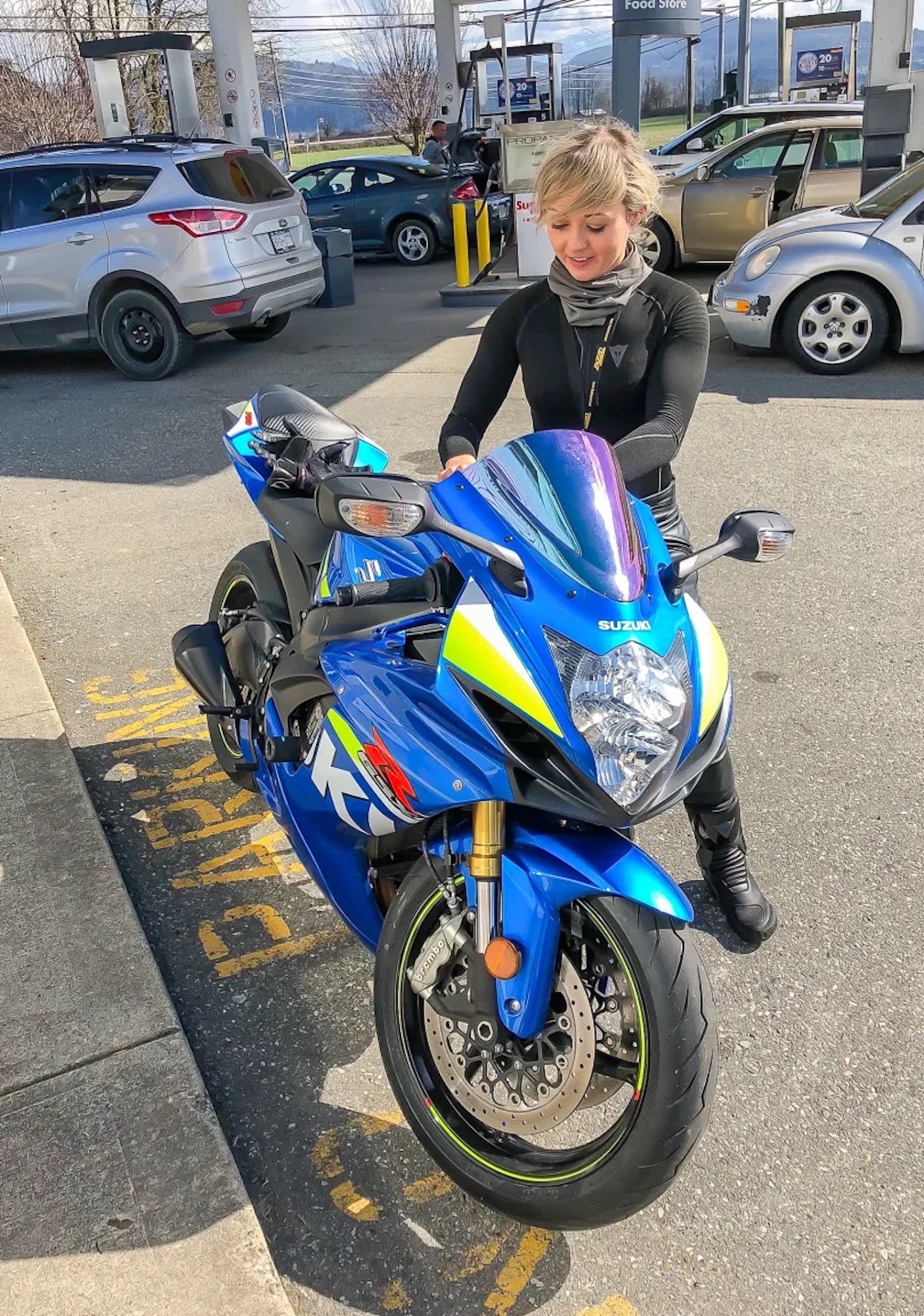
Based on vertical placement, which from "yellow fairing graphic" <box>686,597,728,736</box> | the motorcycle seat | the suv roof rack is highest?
A: the suv roof rack

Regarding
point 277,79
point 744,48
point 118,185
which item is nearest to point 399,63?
point 277,79

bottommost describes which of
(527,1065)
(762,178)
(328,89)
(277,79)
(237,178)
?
(527,1065)

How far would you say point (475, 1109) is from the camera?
2.16m

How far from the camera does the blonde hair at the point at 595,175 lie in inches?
98.9

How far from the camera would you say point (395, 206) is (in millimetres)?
16422

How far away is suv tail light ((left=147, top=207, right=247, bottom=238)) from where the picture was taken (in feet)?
30.7

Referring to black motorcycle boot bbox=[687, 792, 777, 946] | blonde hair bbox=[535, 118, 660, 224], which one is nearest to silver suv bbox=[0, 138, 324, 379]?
blonde hair bbox=[535, 118, 660, 224]

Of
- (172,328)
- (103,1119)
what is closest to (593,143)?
(103,1119)

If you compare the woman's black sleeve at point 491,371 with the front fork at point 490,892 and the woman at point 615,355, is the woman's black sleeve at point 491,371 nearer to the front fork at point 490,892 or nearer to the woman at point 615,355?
the woman at point 615,355

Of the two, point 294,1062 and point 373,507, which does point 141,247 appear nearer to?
point 294,1062

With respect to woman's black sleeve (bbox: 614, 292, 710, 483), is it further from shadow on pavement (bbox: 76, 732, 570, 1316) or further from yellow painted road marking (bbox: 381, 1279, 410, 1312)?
yellow painted road marking (bbox: 381, 1279, 410, 1312)

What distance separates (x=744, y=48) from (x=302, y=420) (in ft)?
113

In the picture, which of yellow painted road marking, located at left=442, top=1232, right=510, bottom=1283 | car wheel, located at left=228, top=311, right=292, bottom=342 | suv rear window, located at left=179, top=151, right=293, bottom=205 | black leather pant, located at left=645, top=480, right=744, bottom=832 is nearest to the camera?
yellow painted road marking, located at left=442, top=1232, right=510, bottom=1283

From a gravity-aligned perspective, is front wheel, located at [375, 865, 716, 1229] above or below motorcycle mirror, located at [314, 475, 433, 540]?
below
